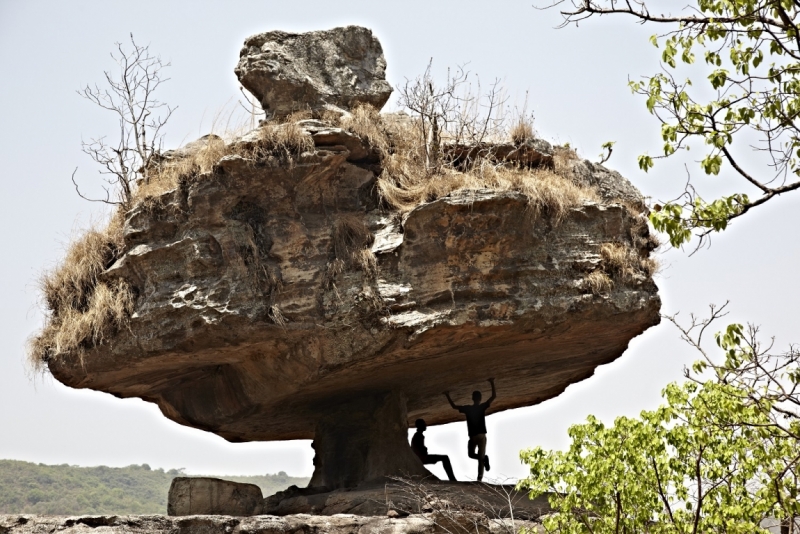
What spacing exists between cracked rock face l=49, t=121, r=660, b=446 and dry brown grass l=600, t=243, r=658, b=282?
108mm

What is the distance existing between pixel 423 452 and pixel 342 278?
3.82 m

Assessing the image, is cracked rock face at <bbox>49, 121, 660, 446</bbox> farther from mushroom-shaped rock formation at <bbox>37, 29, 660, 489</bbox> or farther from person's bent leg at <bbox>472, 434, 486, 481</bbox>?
person's bent leg at <bbox>472, 434, 486, 481</bbox>

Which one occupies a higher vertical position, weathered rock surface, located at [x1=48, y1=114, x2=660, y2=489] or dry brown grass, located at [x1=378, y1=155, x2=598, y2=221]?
dry brown grass, located at [x1=378, y1=155, x2=598, y2=221]

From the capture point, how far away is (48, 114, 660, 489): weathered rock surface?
39.4ft

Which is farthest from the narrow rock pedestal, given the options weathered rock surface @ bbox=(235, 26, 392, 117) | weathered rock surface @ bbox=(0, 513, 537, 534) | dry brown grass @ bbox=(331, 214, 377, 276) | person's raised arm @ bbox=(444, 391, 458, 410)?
weathered rock surface @ bbox=(235, 26, 392, 117)

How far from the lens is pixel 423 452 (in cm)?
1475

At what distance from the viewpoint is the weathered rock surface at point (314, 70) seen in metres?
13.6

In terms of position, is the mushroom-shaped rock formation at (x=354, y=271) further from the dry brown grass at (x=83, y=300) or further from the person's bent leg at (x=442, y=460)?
the person's bent leg at (x=442, y=460)

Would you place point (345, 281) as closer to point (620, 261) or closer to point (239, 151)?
point (239, 151)

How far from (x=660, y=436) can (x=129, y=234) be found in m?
7.12

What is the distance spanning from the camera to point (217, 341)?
40.4 feet

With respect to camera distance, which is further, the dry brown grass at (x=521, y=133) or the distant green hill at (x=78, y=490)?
the distant green hill at (x=78, y=490)

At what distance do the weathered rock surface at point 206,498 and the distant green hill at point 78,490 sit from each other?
25.4 metres

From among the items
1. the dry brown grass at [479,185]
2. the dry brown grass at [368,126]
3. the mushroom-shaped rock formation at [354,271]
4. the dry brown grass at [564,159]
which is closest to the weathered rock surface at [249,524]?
the mushroom-shaped rock formation at [354,271]
